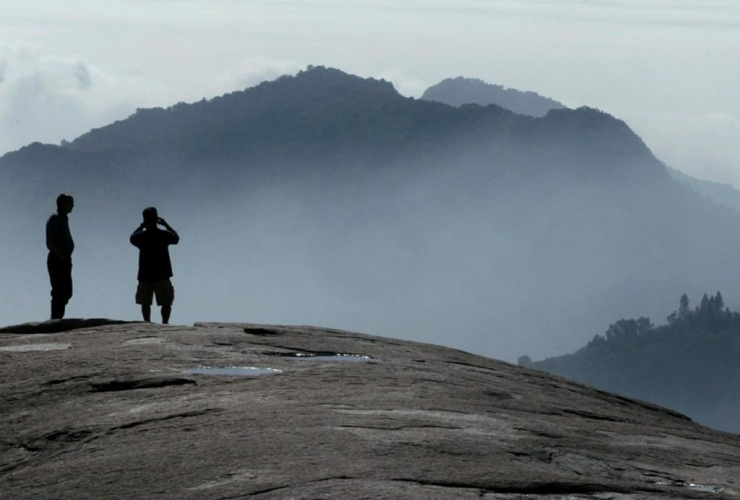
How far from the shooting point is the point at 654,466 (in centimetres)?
1096

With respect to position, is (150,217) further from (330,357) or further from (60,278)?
(330,357)

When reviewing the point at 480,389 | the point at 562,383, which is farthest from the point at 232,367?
the point at 562,383

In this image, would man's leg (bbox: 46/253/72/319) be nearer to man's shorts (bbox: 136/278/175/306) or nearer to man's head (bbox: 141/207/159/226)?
man's shorts (bbox: 136/278/175/306)

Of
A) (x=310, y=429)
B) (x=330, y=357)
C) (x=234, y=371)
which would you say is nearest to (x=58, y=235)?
(x=330, y=357)

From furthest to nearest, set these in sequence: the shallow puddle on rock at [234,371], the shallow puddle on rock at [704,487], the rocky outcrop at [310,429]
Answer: the shallow puddle on rock at [234,371], the shallow puddle on rock at [704,487], the rocky outcrop at [310,429]

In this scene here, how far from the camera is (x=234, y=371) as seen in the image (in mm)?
14445

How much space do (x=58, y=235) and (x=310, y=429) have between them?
1047 cm

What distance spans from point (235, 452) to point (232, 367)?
4.79 m

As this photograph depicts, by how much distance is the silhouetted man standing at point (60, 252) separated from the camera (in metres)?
19.6

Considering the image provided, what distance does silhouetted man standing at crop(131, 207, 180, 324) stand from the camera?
19828mm

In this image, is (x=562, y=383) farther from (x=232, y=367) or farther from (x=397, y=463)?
(x=397, y=463)

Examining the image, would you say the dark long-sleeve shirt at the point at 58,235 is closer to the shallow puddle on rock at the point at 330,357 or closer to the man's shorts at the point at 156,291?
the man's shorts at the point at 156,291

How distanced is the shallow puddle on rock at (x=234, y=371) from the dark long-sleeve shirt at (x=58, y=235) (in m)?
6.26

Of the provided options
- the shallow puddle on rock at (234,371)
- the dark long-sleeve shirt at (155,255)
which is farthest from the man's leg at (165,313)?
the shallow puddle on rock at (234,371)
